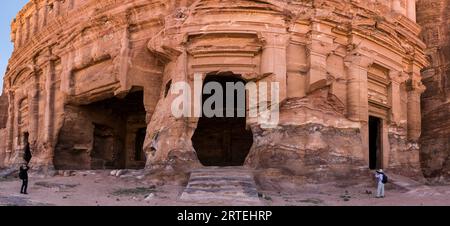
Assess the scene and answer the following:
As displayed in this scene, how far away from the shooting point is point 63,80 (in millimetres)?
20891

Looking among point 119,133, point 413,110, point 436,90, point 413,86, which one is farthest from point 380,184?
point 119,133

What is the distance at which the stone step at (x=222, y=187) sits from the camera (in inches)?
474

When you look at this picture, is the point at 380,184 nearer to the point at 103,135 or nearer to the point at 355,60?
the point at 355,60

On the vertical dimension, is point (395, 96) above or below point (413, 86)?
below

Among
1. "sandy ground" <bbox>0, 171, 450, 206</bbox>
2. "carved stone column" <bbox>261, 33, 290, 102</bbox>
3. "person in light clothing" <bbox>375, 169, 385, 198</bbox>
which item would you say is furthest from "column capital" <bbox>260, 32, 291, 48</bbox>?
"person in light clothing" <bbox>375, 169, 385, 198</bbox>

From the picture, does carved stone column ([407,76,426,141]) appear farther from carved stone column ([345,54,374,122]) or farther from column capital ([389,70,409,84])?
carved stone column ([345,54,374,122])

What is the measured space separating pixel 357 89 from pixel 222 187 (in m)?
6.84

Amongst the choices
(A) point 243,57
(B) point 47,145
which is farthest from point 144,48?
(B) point 47,145

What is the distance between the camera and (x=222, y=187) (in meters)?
13.0

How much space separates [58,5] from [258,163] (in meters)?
13.8

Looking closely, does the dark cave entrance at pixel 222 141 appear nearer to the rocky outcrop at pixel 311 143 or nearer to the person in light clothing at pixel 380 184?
the rocky outcrop at pixel 311 143

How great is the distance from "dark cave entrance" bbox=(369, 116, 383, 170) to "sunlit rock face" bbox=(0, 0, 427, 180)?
0.28 feet

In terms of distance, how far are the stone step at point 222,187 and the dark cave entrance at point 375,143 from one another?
6.84m

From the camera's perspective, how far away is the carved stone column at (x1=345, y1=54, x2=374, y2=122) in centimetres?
1716
